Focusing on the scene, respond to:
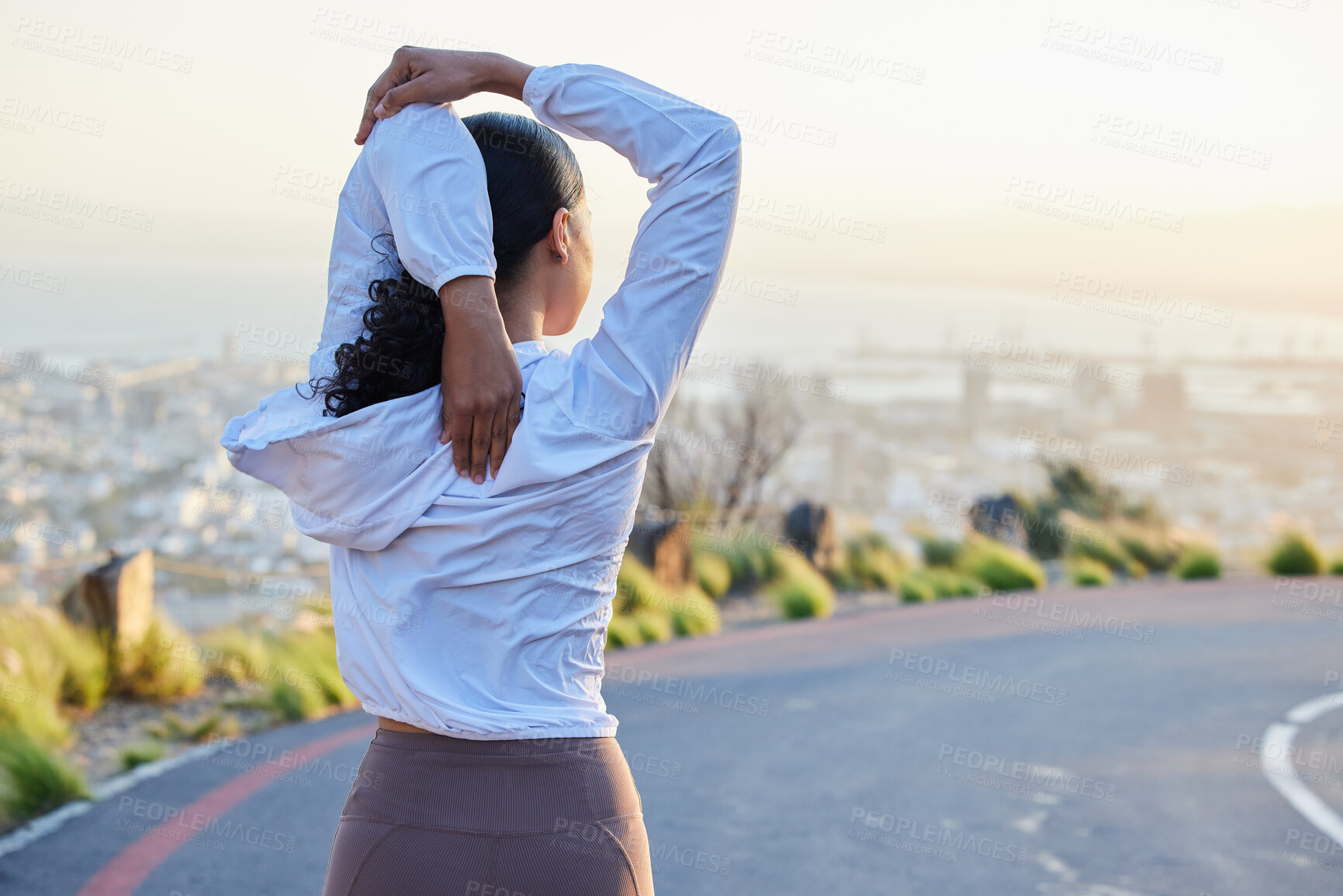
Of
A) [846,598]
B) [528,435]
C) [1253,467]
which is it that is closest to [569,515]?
[528,435]

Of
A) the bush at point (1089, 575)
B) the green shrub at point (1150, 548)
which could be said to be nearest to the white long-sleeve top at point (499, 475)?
the bush at point (1089, 575)

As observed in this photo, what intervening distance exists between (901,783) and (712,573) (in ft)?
23.1

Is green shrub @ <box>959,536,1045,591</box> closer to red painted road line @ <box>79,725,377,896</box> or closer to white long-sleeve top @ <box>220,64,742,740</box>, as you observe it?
red painted road line @ <box>79,725,377,896</box>

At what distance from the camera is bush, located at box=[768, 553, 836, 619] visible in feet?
40.7

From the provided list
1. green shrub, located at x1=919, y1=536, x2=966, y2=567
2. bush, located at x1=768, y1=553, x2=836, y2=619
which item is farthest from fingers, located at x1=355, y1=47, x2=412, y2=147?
green shrub, located at x1=919, y1=536, x2=966, y2=567

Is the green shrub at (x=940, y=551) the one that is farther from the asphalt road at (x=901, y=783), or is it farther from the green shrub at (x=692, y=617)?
the asphalt road at (x=901, y=783)

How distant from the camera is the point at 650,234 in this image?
134cm

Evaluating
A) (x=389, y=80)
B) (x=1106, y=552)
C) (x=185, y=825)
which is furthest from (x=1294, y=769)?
(x=1106, y=552)

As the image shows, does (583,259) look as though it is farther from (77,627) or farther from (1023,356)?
(1023,356)

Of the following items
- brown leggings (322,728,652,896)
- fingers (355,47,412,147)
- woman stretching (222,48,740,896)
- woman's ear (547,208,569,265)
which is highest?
fingers (355,47,412,147)

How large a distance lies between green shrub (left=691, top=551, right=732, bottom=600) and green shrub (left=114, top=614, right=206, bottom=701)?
6.42 m

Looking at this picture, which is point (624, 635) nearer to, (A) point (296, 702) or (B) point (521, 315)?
(A) point (296, 702)

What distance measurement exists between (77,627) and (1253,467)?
35.5m

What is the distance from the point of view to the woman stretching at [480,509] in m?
1.29
